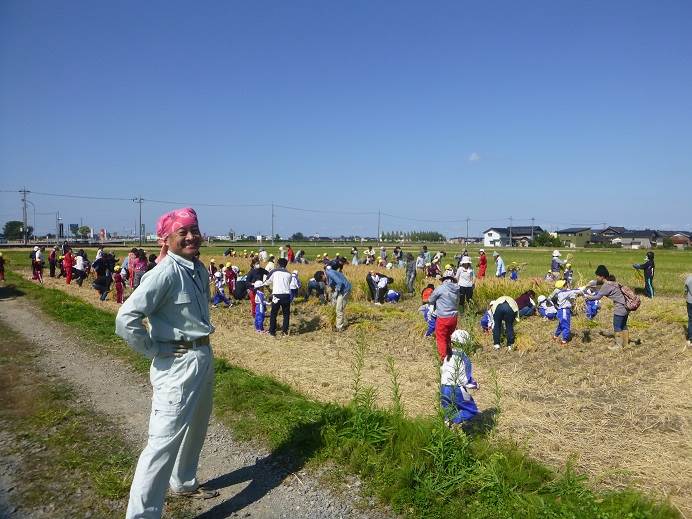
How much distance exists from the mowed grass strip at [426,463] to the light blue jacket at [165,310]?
170cm

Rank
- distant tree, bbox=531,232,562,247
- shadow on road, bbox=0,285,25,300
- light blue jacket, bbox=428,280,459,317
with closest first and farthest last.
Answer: light blue jacket, bbox=428,280,459,317 → shadow on road, bbox=0,285,25,300 → distant tree, bbox=531,232,562,247

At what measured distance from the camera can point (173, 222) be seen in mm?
3307

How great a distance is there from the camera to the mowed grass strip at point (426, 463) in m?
3.27

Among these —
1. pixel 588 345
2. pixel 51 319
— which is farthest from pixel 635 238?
pixel 51 319

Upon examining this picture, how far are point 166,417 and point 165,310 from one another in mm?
710

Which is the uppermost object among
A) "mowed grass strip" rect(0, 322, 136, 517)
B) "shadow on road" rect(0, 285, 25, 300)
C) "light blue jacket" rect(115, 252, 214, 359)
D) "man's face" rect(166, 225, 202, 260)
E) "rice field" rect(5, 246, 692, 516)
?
"man's face" rect(166, 225, 202, 260)

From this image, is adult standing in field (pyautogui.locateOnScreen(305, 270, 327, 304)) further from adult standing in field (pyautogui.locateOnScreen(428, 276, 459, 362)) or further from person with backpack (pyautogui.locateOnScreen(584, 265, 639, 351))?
person with backpack (pyautogui.locateOnScreen(584, 265, 639, 351))

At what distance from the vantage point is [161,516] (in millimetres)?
3250

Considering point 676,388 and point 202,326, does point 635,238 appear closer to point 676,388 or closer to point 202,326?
point 676,388

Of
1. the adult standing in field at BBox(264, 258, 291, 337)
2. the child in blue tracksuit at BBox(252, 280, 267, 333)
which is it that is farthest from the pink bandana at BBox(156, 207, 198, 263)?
the child in blue tracksuit at BBox(252, 280, 267, 333)

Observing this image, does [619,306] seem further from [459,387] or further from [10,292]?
[10,292]

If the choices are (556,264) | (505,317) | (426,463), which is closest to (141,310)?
(426,463)

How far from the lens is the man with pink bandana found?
2994mm

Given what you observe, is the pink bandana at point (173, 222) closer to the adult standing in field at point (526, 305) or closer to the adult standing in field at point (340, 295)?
the adult standing in field at point (340, 295)
